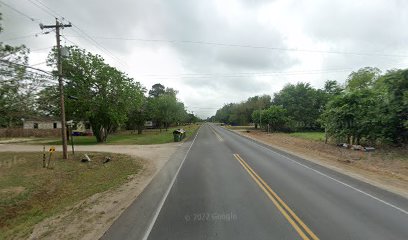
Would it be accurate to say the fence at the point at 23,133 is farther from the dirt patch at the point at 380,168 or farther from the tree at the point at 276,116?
the dirt patch at the point at 380,168

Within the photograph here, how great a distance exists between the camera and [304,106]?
6362 cm

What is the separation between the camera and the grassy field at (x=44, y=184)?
9.09m

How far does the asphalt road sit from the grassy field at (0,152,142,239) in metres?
3.23

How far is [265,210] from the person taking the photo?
7.41m

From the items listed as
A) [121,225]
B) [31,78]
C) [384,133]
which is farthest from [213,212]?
[384,133]

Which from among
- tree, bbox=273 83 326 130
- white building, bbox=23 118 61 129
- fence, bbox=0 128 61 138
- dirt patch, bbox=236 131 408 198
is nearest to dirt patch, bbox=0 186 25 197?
dirt patch, bbox=236 131 408 198

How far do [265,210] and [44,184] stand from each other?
38.8 feet

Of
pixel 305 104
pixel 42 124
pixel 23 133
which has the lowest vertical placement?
pixel 23 133

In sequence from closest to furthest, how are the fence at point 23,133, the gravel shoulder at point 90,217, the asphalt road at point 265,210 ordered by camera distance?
the asphalt road at point 265,210
the gravel shoulder at point 90,217
the fence at point 23,133

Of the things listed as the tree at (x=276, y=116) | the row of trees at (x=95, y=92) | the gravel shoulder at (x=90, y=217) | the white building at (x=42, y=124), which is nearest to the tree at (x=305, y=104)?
the tree at (x=276, y=116)

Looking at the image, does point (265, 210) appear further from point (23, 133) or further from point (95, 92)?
point (23, 133)

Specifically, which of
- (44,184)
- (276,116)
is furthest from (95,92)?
(276,116)

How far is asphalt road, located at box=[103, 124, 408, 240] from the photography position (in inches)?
235

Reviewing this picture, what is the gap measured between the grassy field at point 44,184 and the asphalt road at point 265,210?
127 inches
